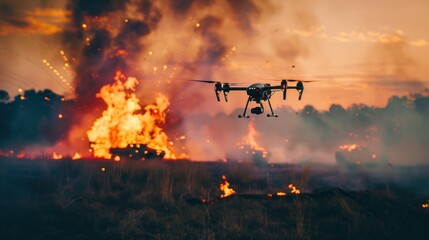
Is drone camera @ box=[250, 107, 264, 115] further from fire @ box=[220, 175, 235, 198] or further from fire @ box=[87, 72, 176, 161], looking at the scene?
fire @ box=[87, 72, 176, 161]

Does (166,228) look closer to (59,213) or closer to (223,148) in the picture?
(59,213)

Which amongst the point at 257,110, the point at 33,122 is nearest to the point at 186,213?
the point at 257,110

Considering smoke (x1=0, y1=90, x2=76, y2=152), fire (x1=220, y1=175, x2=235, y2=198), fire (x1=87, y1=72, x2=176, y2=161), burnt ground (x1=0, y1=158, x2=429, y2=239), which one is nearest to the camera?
burnt ground (x1=0, y1=158, x2=429, y2=239)

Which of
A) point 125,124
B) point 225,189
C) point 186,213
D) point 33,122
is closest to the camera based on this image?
point 186,213

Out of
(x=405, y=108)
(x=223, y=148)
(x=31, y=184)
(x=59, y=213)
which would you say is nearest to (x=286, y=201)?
(x=59, y=213)

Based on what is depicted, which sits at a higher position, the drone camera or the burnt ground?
the drone camera

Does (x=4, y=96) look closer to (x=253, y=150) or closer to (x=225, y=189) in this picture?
(x=253, y=150)

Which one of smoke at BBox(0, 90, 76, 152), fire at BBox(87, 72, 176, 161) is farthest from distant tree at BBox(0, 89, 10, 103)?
fire at BBox(87, 72, 176, 161)

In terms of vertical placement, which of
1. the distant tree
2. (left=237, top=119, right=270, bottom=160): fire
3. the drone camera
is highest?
the distant tree

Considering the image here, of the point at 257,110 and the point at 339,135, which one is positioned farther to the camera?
the point at 339,135
